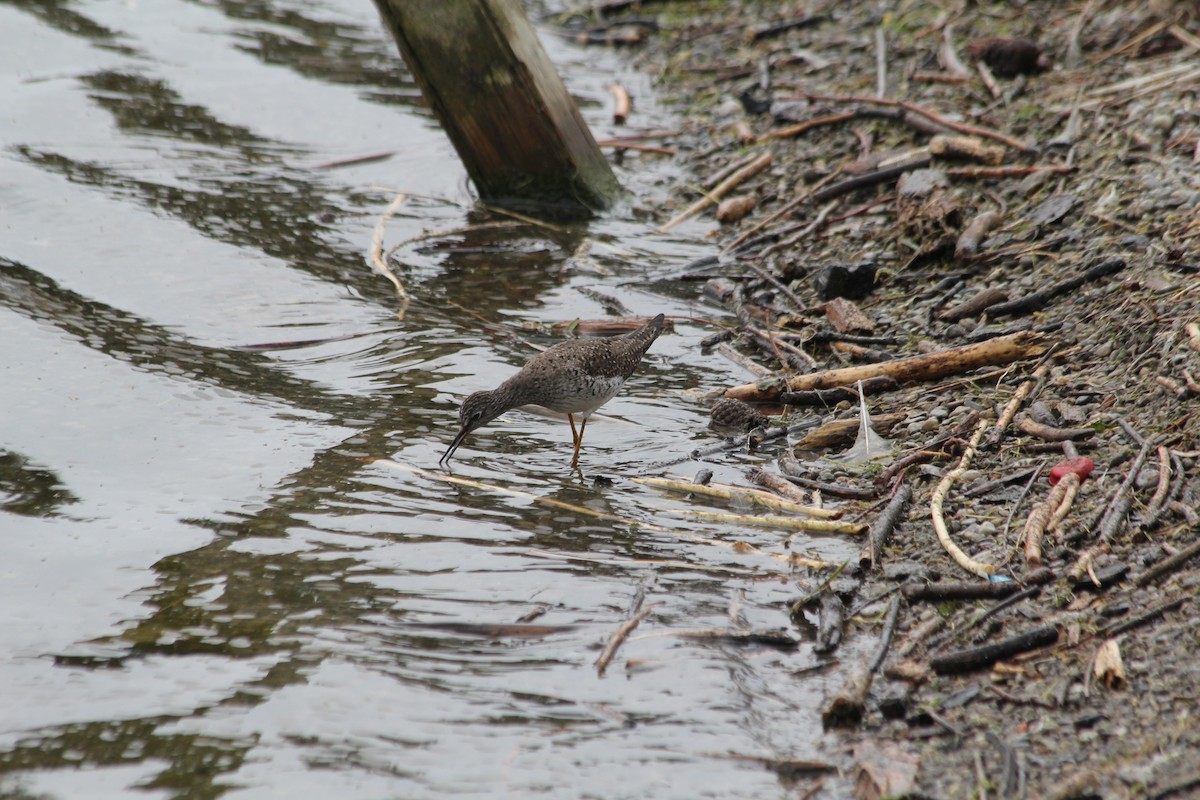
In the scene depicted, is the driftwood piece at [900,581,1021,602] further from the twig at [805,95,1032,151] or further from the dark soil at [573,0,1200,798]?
the twig at [805,95,1032,151]

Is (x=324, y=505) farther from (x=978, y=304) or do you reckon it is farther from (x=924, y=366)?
(x=978, y=304)

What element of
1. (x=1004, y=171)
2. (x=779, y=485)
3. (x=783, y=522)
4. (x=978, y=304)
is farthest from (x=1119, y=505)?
(x=1004, y=171)

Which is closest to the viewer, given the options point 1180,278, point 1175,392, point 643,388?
point 1175,392

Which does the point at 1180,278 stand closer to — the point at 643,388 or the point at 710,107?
the point at 643,388

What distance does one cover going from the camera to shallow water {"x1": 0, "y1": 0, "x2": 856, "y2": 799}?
150 inches

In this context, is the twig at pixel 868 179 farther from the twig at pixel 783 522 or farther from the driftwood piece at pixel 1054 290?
the twig at pixel 783 522

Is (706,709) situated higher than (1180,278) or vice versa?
(1180,278)

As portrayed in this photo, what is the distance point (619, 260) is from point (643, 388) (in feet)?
6.50

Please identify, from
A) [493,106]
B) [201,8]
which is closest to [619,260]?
[493,106]

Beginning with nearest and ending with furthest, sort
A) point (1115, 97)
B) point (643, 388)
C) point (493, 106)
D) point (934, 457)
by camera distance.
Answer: point (934, 457), point (643, 388), point (1115, 97), point (493, 106)

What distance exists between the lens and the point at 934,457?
18.3 ft

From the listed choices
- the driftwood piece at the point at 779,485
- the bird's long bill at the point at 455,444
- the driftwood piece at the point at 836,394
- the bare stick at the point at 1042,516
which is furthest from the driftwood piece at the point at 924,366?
the bird's long bill at the point at 455,444

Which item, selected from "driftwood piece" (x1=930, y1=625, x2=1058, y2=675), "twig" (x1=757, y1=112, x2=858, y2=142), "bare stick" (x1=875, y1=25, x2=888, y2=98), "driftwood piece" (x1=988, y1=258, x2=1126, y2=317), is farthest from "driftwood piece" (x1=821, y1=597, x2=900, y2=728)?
"bare stick" (x1=875, y1=25, x2=888, y2=98)

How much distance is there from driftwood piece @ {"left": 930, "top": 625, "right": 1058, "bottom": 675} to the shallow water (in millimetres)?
475
